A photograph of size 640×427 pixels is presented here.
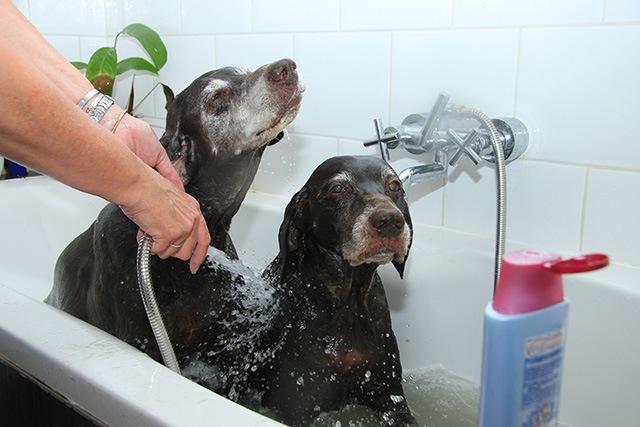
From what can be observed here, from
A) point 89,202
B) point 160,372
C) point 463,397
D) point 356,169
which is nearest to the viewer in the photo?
point 160,372

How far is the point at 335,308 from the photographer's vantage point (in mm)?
1885

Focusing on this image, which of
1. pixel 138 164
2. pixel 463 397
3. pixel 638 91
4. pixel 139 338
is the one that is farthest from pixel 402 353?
pixel 138 164

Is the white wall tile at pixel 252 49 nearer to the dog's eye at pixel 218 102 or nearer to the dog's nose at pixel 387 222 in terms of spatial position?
the dog's eye at pixel 218 102

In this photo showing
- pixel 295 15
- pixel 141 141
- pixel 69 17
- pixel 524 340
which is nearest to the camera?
pixel 524 340

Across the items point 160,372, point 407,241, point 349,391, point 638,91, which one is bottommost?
point 349,391

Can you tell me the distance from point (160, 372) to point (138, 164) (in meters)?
0.42

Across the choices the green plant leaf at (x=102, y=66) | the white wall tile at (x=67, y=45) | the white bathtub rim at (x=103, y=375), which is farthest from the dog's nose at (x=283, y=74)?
the white wall tile at (x=67, y=45)

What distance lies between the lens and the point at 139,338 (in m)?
1.79

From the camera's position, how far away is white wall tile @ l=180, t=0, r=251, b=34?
294 centimetres

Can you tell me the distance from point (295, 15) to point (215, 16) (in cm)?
52

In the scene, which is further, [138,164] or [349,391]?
[349,391]

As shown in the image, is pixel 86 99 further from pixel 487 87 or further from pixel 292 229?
pixel 487 87

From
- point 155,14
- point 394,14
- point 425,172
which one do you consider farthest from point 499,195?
point 155,14

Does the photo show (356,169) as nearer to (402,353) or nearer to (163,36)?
(402,353)
